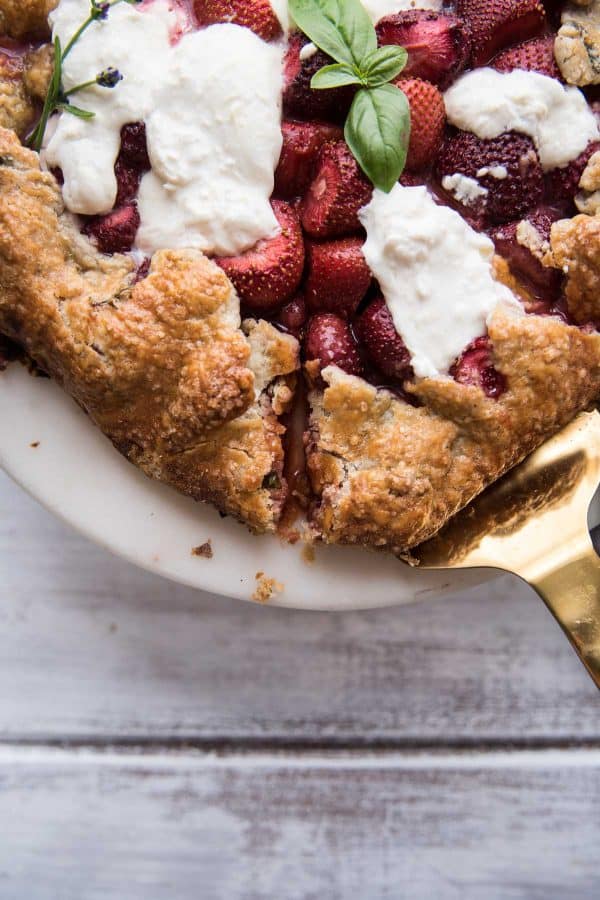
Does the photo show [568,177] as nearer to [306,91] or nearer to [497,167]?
[497,167]

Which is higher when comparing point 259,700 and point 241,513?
point 241,513

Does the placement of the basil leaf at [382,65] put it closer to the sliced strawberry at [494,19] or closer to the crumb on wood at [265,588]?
the sliced strawberry at [494,19]

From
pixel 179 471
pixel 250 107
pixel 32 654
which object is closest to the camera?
pixel 250 107

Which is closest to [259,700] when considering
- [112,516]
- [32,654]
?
[32,654]

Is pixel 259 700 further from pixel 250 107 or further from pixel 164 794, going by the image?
pixel 250 107

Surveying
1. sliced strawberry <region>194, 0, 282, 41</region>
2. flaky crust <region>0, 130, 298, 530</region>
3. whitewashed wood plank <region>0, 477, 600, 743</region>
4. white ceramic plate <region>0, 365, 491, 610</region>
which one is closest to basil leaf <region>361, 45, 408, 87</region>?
sliced strawberry <region>194, 0, 282, 41</region>

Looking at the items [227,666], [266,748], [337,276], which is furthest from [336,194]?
[266,748]

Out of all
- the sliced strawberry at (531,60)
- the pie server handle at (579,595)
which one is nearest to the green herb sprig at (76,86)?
the sliced strawberry at (531,60)
